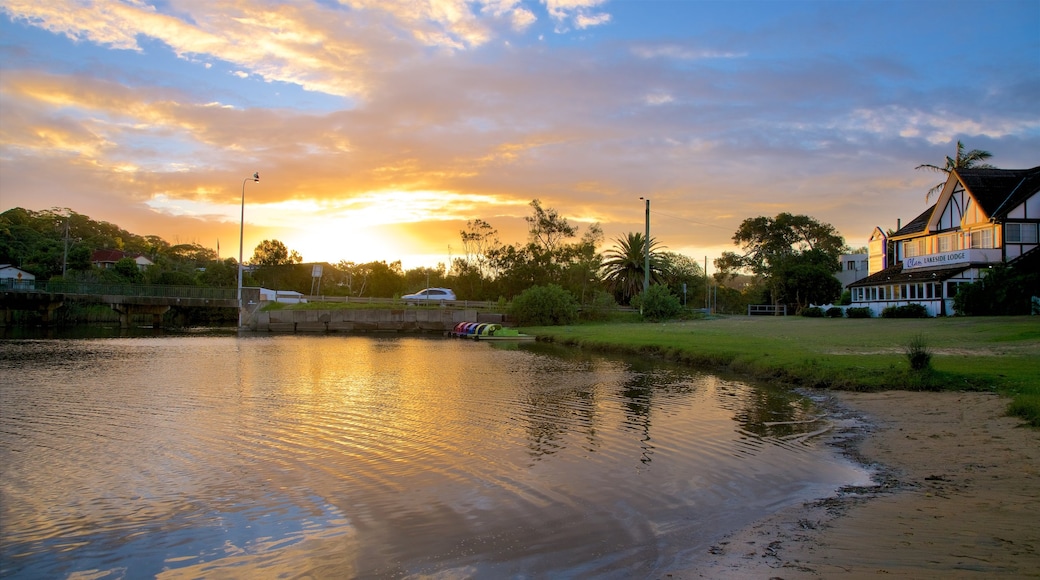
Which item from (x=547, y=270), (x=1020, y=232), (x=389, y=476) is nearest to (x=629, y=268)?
(x=547, y=270)

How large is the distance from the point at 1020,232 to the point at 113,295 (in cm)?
7246

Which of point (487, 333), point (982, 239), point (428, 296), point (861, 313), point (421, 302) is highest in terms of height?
point (982, 239)

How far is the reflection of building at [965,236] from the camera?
3975 centimetres

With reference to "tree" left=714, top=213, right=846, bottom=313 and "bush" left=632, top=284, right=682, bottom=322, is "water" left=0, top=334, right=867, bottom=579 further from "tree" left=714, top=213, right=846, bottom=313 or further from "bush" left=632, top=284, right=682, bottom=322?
→ "tree" left=714, top=213, right=846, bottom=313

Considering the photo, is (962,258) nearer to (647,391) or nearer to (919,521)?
(647,391)

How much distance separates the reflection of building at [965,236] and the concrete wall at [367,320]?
32169 millimetres

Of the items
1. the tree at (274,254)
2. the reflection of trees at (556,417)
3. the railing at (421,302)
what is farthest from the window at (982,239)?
the tree at (274,254)

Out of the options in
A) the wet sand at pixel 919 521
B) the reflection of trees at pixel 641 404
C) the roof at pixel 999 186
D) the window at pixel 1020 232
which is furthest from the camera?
the roof at pixel 999 186

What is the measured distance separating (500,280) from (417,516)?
208ft

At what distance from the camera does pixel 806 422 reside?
12508 mm

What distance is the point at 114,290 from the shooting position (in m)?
59.1

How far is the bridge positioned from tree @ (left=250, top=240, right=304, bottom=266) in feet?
105

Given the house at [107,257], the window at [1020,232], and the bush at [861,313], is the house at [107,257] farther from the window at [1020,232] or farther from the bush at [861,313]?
the window at [1020,232]

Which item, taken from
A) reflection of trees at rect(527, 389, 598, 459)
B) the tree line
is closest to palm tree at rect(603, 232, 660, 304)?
the tree line
